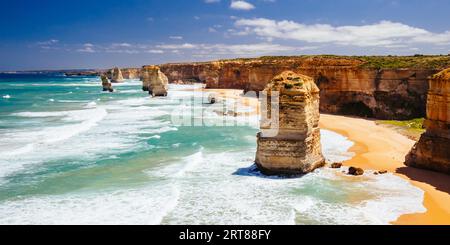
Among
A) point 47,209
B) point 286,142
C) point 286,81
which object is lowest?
point 47,209

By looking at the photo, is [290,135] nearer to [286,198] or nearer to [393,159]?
[286,198]

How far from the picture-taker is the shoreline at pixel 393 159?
42.1ft

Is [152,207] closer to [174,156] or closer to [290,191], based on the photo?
[290,191]

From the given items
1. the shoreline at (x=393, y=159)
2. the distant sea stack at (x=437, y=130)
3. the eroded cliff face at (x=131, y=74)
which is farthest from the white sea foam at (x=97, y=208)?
the eroded cliff face at (x=131, y=74)

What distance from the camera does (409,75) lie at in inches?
Answer: 1358

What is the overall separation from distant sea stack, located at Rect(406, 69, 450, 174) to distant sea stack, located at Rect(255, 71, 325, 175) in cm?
502

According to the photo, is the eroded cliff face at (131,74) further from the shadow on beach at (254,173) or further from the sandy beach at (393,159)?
the shadow on beach at (254,173)

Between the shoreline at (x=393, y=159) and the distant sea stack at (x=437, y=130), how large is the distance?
475 millimetres

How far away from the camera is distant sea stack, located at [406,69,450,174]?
16.9 meters

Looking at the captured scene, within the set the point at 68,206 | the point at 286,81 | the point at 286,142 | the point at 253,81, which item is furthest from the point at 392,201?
the point at 253,81

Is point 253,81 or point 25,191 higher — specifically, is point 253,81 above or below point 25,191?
above

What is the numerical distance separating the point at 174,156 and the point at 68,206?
27.8 ft

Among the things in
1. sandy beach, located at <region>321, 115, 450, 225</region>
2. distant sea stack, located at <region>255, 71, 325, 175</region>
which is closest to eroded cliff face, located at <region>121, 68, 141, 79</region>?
sandy beach, located at <region>321, 115, 450, 225</region>

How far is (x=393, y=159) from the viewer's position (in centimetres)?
→ 2025
